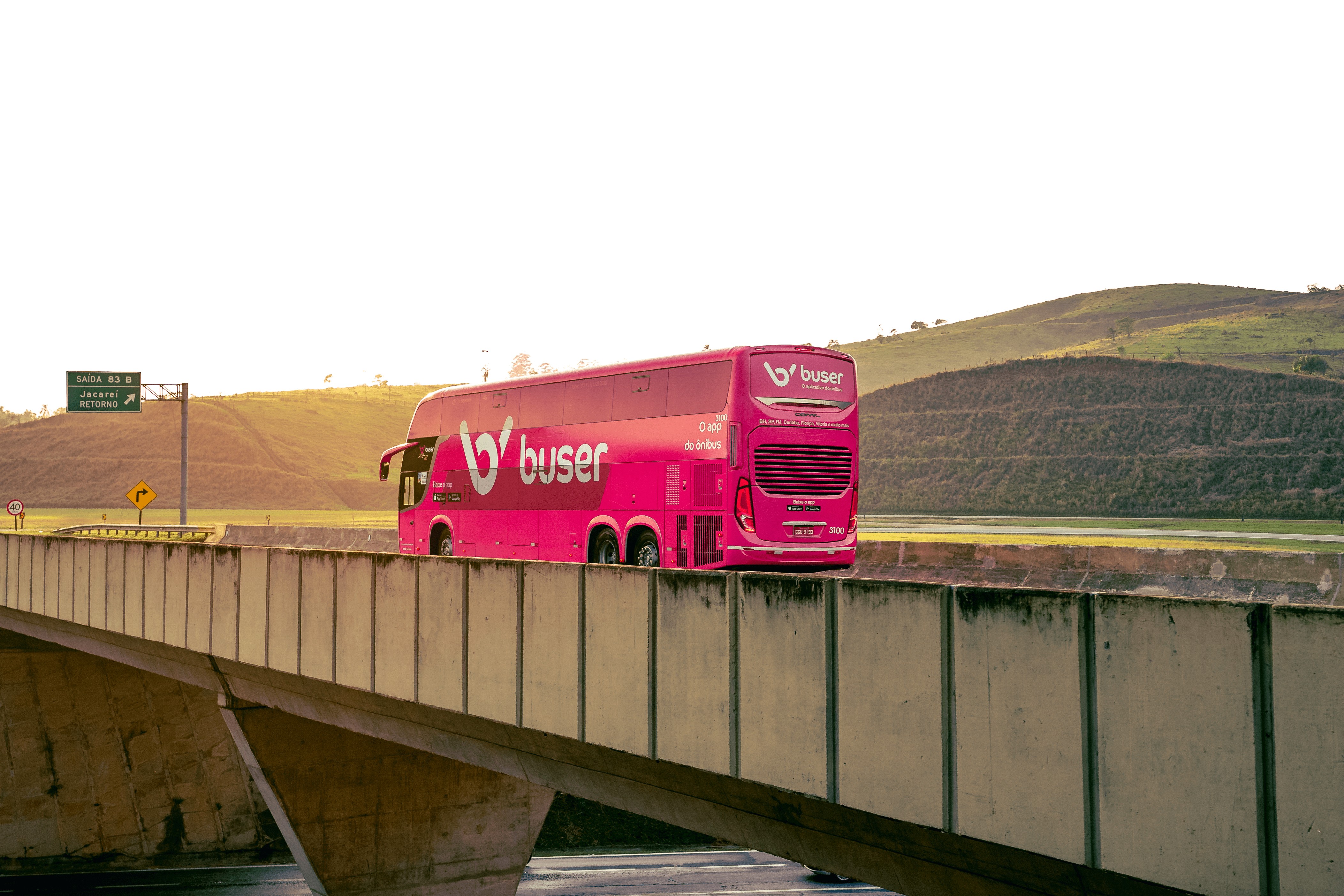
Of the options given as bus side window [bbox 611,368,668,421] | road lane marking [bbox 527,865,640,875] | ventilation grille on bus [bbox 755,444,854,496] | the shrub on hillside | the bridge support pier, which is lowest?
road lane marking [bbox 527,865,640,875]

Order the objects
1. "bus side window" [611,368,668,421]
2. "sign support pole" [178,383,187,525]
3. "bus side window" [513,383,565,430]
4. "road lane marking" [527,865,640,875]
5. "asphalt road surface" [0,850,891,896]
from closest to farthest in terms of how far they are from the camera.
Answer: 1. "bus side window" [611,368,668,421]
2. "bus side window" [513,383,565,430]
3. "asphalt road surface" [0,850,891,896]
4. "road lane marking" [527,865,640,875]
5. "sign support pole" [178,383,187,525]

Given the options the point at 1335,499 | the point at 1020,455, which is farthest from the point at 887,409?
the point at 1335,499

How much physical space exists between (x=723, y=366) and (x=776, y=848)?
905 centimetres

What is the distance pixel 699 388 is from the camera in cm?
1662

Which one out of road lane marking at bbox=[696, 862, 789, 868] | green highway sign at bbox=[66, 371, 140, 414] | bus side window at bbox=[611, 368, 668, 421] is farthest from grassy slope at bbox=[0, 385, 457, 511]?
bus side window at bbox=[611, 368, 668, 421]

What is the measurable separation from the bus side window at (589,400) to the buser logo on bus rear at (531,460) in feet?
1.62

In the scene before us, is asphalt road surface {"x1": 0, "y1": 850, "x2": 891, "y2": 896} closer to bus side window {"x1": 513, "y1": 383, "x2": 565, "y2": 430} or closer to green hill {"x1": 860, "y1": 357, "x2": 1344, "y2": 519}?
bus side window {"x1": 513, "y1": 383, "x2": 565, "y2": 430}

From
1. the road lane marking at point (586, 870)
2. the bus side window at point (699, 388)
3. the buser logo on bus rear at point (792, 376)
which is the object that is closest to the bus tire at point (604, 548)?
the bus side window at point (699, 388)

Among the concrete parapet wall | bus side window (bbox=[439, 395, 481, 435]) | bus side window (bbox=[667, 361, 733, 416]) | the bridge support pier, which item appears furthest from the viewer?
bus side window (bbox=[439, 395, 481, 435])

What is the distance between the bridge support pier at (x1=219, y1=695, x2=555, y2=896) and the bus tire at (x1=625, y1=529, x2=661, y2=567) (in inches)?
164

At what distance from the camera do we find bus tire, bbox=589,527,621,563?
1789cm

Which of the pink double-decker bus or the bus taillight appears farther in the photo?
the pink double-decker bus

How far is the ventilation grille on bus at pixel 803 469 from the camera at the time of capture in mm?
16016

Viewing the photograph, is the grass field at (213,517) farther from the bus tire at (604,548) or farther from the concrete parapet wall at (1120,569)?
the concrete parapet wall at (1120,569)
